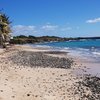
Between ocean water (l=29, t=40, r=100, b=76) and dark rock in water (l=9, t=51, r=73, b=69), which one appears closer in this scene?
ocean water (l=29, t=40, r=100, b=76)

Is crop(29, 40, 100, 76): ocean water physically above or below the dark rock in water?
below

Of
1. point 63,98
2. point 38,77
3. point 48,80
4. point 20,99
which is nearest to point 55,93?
point 63,98

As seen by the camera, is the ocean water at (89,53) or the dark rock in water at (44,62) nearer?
the ocean water at (89,53)

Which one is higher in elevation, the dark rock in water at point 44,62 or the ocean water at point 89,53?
the dark rock in water at point 44,62

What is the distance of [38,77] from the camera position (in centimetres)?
1803

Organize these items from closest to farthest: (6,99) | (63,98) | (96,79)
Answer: (6,99) → (63,98) → (96,79)

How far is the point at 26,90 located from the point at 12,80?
2658 mm

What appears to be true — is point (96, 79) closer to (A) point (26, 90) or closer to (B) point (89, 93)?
(B) point (89, 93)

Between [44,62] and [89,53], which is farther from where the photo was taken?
[89,53]

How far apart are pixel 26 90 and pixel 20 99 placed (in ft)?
5.72

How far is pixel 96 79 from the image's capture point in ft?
57.5

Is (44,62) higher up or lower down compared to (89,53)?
higher up

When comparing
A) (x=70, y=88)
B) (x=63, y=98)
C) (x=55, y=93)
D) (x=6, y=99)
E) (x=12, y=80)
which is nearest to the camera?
(x=6, y=99)

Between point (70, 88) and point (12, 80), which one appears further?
point (12, 80)
